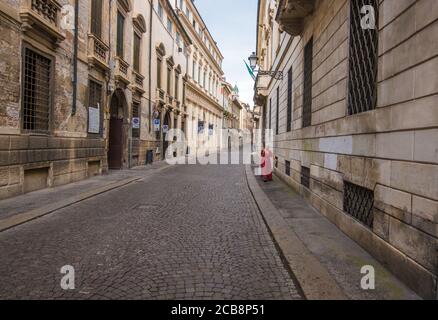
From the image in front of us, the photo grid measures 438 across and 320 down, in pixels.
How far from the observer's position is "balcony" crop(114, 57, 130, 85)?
54.1 ft

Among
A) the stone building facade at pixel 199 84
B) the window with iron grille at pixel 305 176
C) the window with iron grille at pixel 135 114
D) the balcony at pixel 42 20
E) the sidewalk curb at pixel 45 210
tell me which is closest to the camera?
the sidewalk curb at pixel 45 210

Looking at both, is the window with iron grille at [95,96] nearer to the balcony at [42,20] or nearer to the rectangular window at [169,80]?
the balcony at [42,20]

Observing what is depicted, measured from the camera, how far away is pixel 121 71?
57.0 ft

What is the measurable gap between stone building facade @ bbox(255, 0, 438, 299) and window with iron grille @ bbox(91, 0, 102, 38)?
8.46m

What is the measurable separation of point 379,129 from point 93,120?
1181 centimetres

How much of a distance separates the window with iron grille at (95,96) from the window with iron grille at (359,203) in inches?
432

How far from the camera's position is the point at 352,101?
5.85m

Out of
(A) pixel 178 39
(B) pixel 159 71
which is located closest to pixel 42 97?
(B) pixel 159 71

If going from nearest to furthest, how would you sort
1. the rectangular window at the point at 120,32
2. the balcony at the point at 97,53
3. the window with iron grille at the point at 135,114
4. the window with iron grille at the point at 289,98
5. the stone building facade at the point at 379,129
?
the stone building facade at the point at 379,129 → the window with iron grille at the point at 289,98 → the balcony at the point at 97,53 → the rectangular window at the point at 120,32 → the window with iron grille at the point at 135,114

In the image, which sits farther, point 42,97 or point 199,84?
point 199,84

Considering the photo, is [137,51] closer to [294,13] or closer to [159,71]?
[159,71]

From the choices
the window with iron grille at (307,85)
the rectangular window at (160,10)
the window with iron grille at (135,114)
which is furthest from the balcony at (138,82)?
the window with iron grille at (307,85)

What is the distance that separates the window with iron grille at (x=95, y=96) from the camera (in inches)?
549
